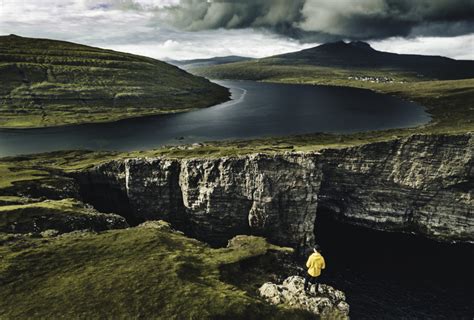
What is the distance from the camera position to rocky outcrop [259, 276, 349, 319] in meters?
38.2

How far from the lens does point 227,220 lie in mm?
82125

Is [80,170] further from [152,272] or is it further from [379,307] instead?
[379,307]

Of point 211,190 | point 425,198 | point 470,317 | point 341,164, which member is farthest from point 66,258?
point 425,198

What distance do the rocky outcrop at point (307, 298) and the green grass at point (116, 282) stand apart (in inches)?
62.6

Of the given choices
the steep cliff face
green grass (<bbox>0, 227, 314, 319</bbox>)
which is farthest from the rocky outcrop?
the steep cliff face

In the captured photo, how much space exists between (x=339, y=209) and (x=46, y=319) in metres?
79.5

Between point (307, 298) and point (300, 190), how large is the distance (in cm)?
4202

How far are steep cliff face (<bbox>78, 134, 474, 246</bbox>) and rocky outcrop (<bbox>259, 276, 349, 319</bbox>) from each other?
3776 centimetres

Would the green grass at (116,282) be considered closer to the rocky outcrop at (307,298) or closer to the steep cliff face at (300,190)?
the rocky outcrop at (307,298)

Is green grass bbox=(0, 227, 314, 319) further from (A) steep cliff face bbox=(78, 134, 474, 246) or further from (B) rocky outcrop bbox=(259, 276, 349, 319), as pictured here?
(A) steep cliff face bbox=(78, 134, 474, 246)

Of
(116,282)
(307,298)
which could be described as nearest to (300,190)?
(307,298)

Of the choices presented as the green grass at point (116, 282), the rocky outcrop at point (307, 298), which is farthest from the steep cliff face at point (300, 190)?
the rocky outcrop at point (307, 298)

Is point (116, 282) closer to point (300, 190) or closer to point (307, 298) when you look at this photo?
point (307, 298)

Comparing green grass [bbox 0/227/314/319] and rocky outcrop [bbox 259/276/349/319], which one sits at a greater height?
green grass [bbox 0/227/314/319]
